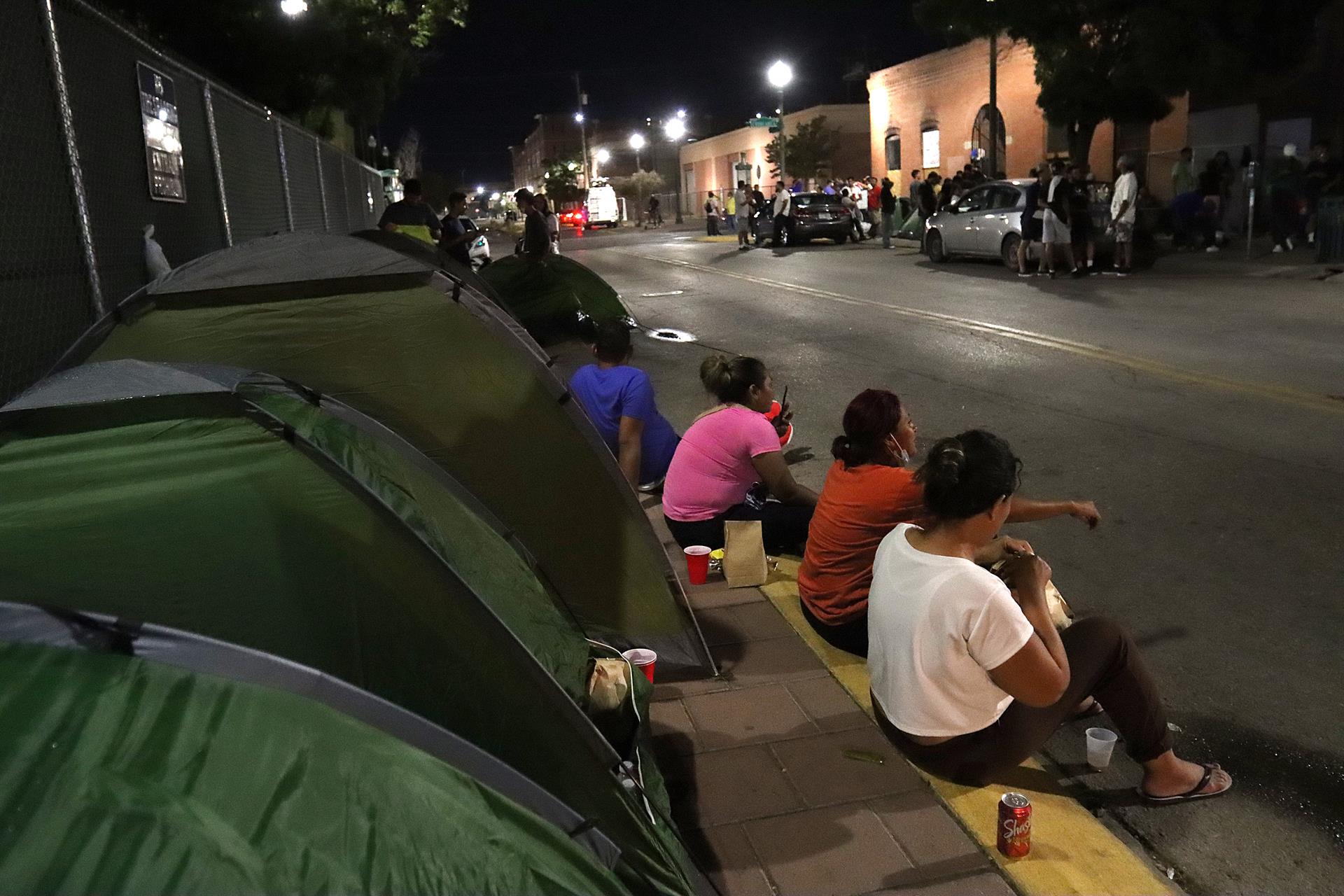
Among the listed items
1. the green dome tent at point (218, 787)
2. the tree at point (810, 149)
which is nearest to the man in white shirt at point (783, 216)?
the tree at point (810, 149)

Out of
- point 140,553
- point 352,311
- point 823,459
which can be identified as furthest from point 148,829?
point 823,459

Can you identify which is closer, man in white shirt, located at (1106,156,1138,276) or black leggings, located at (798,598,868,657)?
black leggings, located at (798,598,868,657)

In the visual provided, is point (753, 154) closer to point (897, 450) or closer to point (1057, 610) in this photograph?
point (897, 450)

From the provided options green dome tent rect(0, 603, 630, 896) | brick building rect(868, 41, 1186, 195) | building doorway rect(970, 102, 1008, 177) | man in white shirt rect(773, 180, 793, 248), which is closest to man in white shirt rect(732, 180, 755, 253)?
man in white shirt rect(773, 180, 793, 248)

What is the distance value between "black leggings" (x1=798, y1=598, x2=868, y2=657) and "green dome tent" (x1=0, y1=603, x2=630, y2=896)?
7.37 feet

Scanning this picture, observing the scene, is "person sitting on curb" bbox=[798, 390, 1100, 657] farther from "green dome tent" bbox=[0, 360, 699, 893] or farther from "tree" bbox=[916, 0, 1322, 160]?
"tree" bbox=[916, 0, 1322, 160]

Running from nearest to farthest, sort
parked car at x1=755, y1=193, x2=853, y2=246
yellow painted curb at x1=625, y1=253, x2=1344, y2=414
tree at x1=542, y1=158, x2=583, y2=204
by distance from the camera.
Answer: yellow painted curb at x1=625, y1=253, x2=1344, y2=414 < parked car at x1=755, y1=193, x2=853, y2=246 < tree at x1=542, y1=158, x2=583, y2=204

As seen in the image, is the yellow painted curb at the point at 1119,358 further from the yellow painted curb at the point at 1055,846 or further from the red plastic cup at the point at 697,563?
the yellow painted curb at the point at 1055,846

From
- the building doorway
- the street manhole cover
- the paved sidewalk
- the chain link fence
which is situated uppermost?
the building doorway

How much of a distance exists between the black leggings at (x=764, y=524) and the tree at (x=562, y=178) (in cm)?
6543

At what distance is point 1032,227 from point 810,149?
31.6 m

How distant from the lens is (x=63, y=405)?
8.30 feet

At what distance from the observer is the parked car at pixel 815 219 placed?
26078 mm

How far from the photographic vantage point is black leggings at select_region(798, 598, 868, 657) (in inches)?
161
